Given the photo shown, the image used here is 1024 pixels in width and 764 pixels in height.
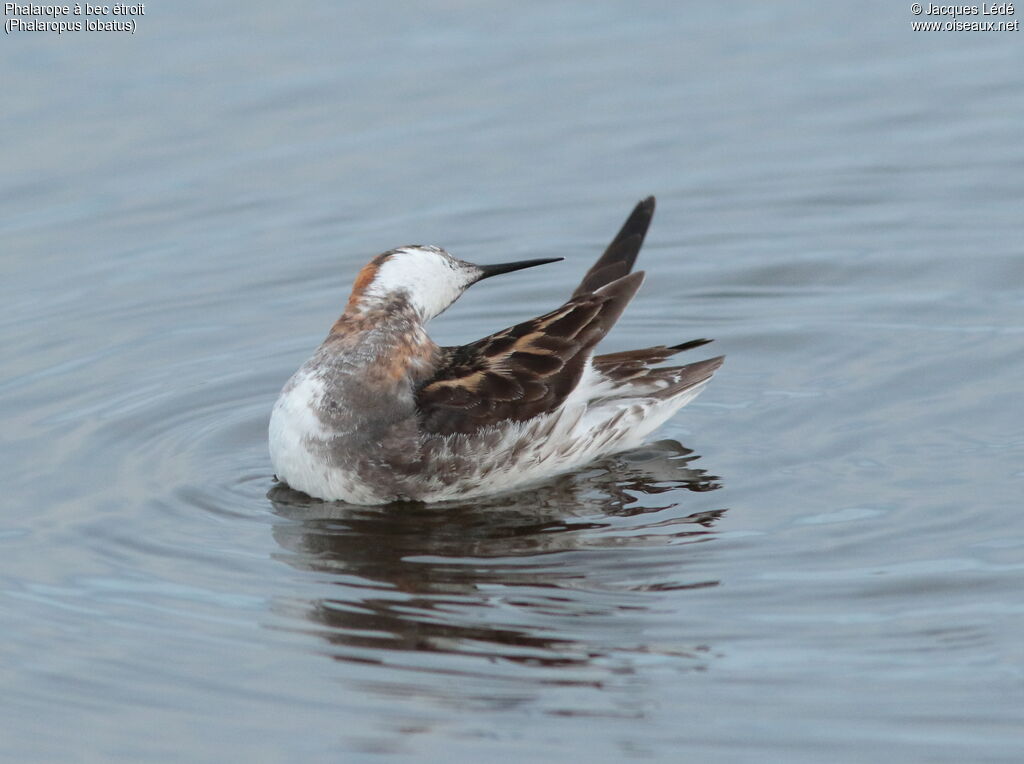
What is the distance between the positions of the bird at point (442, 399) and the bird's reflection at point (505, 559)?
0.20 metres

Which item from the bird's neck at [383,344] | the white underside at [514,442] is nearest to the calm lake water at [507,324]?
the white underside at [514,442]

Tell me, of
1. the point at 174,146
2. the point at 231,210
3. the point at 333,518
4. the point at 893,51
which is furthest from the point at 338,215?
the point at 893,51

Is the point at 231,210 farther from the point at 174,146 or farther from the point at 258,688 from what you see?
the point at 258,688

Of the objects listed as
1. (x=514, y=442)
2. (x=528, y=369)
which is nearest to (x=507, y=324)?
(x=528, y=369)

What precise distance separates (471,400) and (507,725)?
296 centimetres

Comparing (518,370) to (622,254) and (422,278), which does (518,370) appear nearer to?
(422,278)

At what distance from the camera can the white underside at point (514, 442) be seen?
9.25 metres

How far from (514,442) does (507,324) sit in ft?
9.54

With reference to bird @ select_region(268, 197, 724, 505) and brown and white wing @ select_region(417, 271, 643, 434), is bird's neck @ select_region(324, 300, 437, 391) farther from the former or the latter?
brown and white wing @ select_region(417, 271, 643, 434)

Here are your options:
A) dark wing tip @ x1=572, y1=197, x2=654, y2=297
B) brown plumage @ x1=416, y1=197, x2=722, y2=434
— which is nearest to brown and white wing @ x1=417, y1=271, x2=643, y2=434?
brown plumage @ x1=416, y1=197, x2=722, y2=434

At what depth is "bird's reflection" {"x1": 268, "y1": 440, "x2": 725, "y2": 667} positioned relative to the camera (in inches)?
303

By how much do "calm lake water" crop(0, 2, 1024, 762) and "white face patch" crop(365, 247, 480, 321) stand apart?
129 centimetres

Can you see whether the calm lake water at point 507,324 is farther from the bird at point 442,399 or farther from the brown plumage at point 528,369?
the brown plumage at point 528,369

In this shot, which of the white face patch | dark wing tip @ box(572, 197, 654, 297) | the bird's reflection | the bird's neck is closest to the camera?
the bird's reflection
